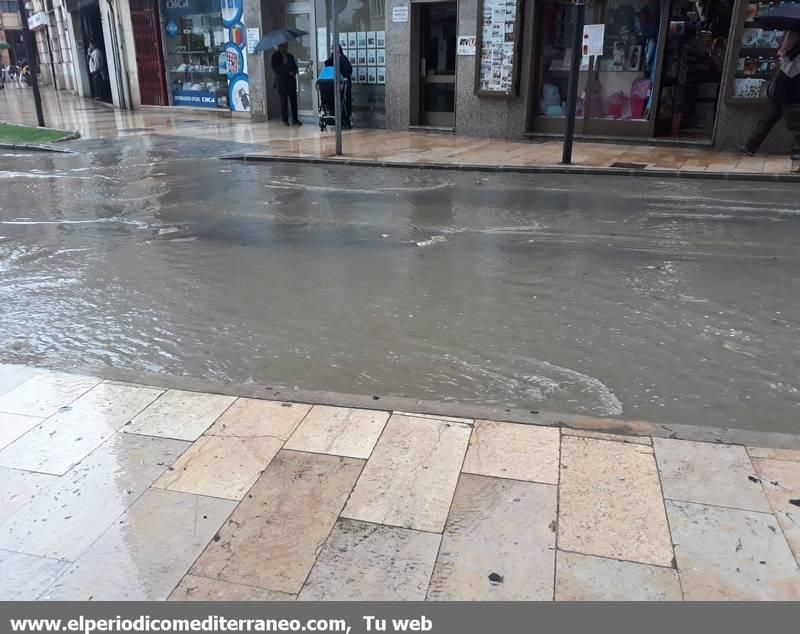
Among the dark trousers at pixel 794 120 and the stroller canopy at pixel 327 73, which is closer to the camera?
the dark trousers at pixel 794 120

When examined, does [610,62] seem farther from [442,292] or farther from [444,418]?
[444,418]

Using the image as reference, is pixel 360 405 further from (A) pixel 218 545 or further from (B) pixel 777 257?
(B) pixel 777 257

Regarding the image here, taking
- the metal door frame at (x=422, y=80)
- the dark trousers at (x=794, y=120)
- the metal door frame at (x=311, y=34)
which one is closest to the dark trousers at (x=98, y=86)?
the metal door frame at (x=311, y=34)

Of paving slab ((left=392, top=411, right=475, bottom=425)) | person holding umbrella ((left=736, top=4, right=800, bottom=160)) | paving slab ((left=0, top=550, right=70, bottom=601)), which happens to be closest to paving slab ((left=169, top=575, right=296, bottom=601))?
paving slab ((left=0, top=550, right=70, bottom=601))

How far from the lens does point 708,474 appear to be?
333 cm

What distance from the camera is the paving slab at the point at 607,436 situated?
143 inches

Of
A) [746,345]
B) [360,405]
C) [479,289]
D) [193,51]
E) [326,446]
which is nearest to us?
[326,446]

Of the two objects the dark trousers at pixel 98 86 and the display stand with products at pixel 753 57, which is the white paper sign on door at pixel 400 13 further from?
the dark trousers at pixel 98 86

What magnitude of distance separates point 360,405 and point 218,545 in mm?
1376

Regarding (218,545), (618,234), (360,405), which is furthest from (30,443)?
(618,234)

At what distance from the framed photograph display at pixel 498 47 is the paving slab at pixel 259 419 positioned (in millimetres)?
12735

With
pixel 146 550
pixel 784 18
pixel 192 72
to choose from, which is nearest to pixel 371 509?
pixel 146 550

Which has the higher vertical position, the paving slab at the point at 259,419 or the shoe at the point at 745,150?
the shoe at the point at 745,150

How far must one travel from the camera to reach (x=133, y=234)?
27.5 feet
